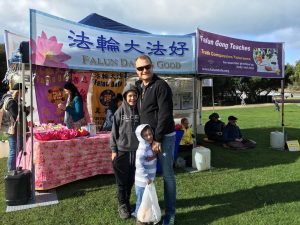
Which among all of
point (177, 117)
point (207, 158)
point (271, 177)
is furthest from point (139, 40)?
point (177, 117)

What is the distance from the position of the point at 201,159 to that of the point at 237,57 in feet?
9.13

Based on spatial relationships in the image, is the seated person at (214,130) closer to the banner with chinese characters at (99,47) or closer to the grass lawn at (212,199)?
the grass lawn at (212,199)

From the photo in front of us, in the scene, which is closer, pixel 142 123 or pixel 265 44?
pixel 142 123

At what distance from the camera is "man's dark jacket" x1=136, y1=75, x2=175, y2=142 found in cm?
358

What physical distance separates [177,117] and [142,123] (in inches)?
275

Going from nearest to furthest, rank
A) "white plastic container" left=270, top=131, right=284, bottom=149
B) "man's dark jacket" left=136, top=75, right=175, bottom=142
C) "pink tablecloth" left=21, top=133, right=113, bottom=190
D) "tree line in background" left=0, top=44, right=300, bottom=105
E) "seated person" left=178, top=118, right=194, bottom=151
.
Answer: "man's dark jacket" left=136, top=75, right=175, bottom=142, "pink tablecloth" left=21, top=133, right=113, bottom=190, "seated person" left=178, top=118, right=194, bottom=151, "white plastic container" left=270, top=131, right=284, bottom=149, "tree line in background" left=0, top=44, right=300, bottom=105

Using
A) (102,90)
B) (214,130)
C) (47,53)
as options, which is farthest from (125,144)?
(214,130)

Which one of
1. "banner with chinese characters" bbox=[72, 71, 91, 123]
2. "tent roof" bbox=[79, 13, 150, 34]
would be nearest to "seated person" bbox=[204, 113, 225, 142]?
"tent roof" bbox=[79, 13, 150, 34]

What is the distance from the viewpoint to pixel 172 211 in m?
3.89

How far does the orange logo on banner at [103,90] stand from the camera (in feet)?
27.0

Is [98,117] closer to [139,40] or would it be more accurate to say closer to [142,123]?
[139,40]

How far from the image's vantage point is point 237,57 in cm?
797

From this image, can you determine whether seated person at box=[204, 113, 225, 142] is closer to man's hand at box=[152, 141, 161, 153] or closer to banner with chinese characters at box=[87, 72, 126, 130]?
banner with chinese characters at box=[87, 72, 126, 130]

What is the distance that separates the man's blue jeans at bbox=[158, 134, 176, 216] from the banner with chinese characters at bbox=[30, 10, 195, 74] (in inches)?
118
